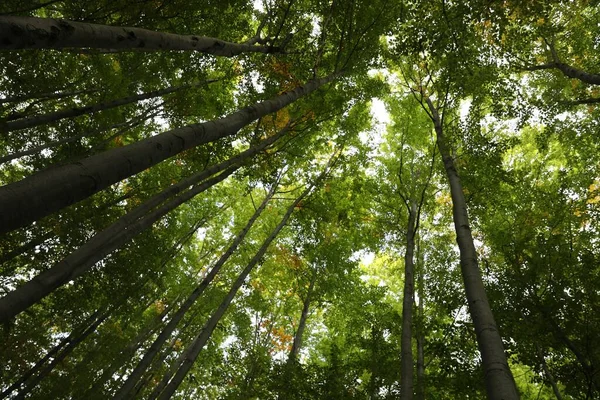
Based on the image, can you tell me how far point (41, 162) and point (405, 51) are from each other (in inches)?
353

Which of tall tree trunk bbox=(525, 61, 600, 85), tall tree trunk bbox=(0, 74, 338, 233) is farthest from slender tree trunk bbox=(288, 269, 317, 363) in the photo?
tall tree trunk bbox=(525, 61, 600, 85)

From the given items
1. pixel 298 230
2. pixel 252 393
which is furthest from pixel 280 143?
pixel 252 393

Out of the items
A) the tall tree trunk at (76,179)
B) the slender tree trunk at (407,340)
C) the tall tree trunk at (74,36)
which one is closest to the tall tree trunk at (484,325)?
the slender tree trunk at (407,340)

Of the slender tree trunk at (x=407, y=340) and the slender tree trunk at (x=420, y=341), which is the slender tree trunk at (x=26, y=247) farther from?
the slender tree trunk at (x=420, y=341)

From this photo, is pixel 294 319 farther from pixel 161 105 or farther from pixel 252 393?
pixel 161 105

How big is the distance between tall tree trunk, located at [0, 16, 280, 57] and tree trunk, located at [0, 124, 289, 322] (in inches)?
87.6

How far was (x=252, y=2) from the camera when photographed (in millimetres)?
9422

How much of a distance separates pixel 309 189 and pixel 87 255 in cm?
777

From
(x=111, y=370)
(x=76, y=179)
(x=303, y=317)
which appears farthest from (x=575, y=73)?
(x=111, y=370)

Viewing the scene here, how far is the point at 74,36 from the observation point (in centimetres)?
298

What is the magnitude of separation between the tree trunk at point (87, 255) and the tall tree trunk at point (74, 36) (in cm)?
222

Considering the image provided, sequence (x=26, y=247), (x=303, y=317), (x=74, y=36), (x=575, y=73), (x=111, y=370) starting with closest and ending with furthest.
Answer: (x=74, y=36) < (x=26, y=247) < (x=575, y=73) < (x=111, y=370) < (x=303, y=317)

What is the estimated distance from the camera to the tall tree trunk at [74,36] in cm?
249

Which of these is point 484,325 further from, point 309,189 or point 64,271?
point 309,189
